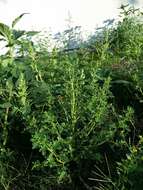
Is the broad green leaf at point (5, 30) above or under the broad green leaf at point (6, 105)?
above

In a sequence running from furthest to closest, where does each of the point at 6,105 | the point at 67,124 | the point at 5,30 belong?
the point at 5,30 → the point at 6,105 → the point at 67,124

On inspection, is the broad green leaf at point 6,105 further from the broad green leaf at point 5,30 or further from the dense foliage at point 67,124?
the broad green leaf at point 5,30

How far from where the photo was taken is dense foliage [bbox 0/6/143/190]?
3.52 m

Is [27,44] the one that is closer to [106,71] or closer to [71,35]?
[106,71]

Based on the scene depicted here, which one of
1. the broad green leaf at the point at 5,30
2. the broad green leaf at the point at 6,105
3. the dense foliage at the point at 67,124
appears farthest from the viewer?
the broad green leaf at the point at 5,30

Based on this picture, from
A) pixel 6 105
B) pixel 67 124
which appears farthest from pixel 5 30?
pixel 67 124

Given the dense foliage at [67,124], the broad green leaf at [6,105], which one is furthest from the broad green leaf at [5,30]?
the broad green leaf at [6,105]

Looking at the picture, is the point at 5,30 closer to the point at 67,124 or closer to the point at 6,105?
the point at 6,105

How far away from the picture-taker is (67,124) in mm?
3607

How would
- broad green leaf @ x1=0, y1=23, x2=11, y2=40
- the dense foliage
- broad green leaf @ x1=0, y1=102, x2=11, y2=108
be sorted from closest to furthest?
the dense foliage → broad green leaf @ x1=0, y1=102, x2=11, y2=108 → broad green leaf @ x1=0, y1=23, x2=11, y2=40

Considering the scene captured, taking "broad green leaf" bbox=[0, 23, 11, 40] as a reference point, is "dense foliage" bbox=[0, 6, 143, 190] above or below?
below

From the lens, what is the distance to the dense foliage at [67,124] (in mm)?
3518

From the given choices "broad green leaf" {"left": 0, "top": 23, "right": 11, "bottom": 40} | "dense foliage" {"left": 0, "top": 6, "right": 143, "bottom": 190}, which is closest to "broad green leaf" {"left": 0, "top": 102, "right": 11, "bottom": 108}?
"dense foliage" {"left": 0, "top": 6, "right": 143, "bottom": 190}

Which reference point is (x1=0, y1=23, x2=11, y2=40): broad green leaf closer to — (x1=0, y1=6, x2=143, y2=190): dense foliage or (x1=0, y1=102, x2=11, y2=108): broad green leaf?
(x1=0, y1=6, x2=143, y2=190): dense foliage
